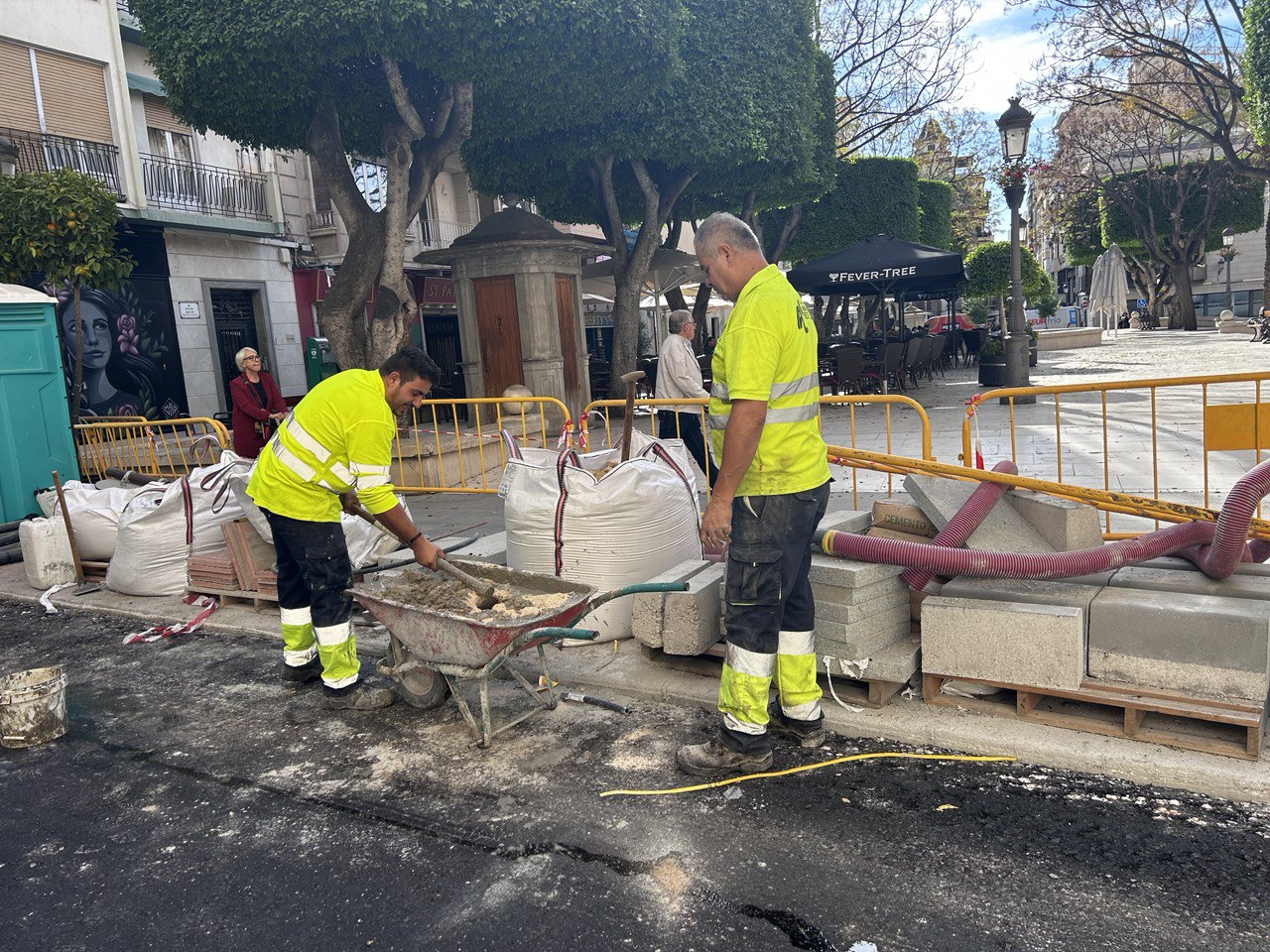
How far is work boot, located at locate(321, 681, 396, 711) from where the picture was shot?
4402mm

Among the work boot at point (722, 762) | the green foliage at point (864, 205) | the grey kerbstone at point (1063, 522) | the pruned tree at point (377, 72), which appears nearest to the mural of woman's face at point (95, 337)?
the pruned tree at point (377, 72)

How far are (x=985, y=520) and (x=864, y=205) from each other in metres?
20.9

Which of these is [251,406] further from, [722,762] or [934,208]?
[934,208]

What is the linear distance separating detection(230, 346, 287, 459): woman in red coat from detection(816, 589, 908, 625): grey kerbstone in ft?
17.9

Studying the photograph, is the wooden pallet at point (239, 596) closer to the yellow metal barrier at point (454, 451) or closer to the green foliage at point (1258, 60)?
the yellow metal barrier at point (454, 451)

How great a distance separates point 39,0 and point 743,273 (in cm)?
1652

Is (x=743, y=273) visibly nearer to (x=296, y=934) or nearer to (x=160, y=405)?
(x=296, y=934)

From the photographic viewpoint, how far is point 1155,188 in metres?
37.8

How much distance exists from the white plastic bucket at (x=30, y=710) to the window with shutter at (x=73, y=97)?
1440 centimetres

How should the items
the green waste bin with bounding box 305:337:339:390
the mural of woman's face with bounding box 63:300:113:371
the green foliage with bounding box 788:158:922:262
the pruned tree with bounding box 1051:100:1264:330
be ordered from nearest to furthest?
the mural of woman's face with bounding box 63:300:113:371 → the green waste bin with bounding box 305:337:339:390 → the green foliage with bounding box 788:158:922:262 → the pruned tree with bounding box 1051:100:1264:330

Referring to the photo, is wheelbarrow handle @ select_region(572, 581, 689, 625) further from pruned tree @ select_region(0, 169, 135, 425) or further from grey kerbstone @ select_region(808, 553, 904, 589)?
pruned tree @ select_region(0, 169, 135, 425)

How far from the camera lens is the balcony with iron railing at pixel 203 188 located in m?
16.7

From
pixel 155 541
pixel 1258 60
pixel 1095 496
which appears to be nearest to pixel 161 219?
pixel 155 541

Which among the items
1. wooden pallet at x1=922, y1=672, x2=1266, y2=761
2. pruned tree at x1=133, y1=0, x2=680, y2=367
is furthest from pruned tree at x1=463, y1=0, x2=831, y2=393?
wooden pallet at x1=922, y1=672, x2=1266, y2=761
